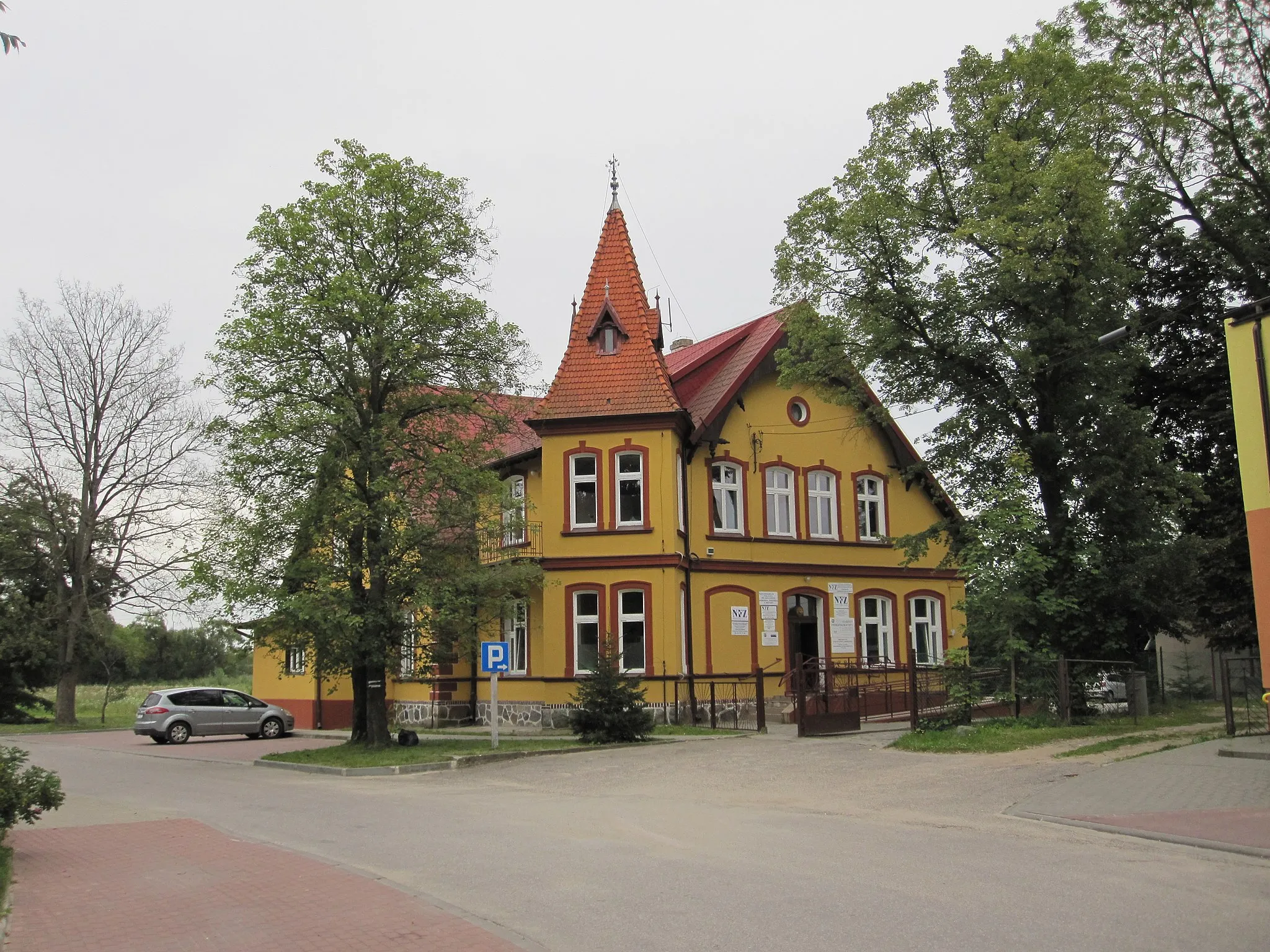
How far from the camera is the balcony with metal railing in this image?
23.2m

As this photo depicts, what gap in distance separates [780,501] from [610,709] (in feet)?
33.6

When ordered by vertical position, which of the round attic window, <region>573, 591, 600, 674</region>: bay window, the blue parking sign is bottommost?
the blue parking sign

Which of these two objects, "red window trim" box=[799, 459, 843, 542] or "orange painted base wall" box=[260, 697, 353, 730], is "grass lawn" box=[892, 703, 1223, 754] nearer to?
"red window trim" box=[799, 459, 843, 542]

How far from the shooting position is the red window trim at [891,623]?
30594 millimetres

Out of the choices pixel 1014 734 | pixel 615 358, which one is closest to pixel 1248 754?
pixel 1014 734

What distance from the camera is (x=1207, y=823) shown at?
11008mm

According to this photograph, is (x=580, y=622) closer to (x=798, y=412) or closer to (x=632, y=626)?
(x=632, y=626)

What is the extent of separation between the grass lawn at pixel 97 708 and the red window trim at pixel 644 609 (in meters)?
16.4

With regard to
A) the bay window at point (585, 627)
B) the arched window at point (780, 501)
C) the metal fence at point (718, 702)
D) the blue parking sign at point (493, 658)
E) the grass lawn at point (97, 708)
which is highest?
the arched window at point (780, 501)

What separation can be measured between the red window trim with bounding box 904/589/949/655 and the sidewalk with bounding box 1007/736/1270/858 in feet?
49.3

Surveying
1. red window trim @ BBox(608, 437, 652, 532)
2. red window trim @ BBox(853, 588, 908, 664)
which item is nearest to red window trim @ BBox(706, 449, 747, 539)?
red window trim @ BBox(608, 437, 652, 532)

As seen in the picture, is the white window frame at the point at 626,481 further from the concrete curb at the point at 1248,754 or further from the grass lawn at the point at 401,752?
the concrete curb at the point at 1248,754

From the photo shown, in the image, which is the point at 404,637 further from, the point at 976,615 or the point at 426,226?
the point at 976,615

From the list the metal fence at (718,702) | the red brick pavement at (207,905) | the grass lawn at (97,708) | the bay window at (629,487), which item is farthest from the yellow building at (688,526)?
the grass lawn at (97,708)
